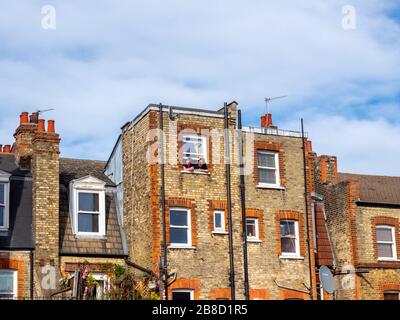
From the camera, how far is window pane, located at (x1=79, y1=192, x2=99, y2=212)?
3005 cm

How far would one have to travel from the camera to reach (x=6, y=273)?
2747 cm

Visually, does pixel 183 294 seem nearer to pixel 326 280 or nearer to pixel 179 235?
pixel 179 235

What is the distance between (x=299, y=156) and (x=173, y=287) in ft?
27.7

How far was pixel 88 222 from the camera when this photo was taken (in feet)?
98.3

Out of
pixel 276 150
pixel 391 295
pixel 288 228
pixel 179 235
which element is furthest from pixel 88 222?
pixel 391 295

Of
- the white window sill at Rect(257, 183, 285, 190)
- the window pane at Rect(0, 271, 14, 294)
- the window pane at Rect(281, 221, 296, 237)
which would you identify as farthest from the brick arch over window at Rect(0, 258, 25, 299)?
the window pane at Rect(281, 221, 296, 237)

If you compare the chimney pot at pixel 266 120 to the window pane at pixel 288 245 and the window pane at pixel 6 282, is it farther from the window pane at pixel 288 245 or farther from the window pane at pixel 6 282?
the window pane at pixel 6 282

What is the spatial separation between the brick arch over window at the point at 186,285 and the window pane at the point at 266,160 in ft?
19.8

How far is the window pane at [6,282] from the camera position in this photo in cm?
2734

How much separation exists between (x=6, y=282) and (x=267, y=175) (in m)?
11.5

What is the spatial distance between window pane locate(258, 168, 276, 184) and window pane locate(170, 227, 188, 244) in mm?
4242

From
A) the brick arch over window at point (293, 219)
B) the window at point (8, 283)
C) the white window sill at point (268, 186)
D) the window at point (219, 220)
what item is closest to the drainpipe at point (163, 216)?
the window at point (219, 220)
